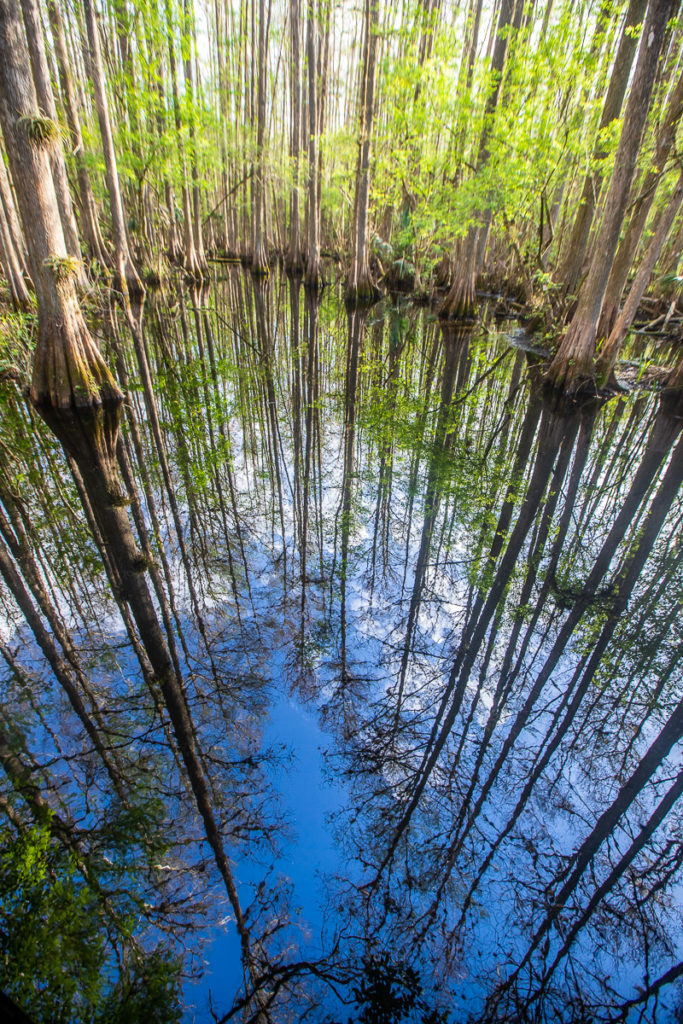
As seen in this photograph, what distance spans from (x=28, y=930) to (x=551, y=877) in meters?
1.89

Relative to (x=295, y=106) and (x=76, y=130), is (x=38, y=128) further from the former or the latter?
(x=295, y=106)

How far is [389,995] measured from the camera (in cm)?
153

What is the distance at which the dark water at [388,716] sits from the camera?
1653 mm

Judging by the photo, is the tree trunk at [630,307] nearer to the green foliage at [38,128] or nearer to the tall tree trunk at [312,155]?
the green foliage at [38,128]

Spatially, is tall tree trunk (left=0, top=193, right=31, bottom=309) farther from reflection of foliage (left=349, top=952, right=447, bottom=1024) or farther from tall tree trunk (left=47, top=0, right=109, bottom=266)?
reflection of foliage (left=349, top=952, right=447, bottom=1024)

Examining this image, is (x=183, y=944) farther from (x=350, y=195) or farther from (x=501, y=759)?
(x=350, y=195)

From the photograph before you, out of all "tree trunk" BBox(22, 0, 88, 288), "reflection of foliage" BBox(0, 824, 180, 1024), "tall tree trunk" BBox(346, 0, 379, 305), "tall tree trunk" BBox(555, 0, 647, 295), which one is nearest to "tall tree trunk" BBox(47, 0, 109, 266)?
"tree trunk" BBox(22, 0, 88, 288)

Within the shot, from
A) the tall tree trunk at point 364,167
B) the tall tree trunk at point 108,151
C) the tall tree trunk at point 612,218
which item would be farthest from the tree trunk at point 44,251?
the tall tree trunk at point 364,167

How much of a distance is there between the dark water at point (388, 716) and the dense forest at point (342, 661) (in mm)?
13

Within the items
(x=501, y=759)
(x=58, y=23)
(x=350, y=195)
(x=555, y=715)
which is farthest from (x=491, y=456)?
(x=350, y=195)

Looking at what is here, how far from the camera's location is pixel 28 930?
1.52 metres

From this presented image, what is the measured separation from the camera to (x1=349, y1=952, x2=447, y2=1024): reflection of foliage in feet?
4.86

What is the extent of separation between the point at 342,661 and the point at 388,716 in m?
0.42

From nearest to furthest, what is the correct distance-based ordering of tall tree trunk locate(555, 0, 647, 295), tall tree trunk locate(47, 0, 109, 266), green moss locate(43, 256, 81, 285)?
1. green moss locate(43, 256, 81, 285)
2. tall tree trunk locate(555, 0, 647, 295)
3. tall tree trunk locate(47, 0, 109, 266)
